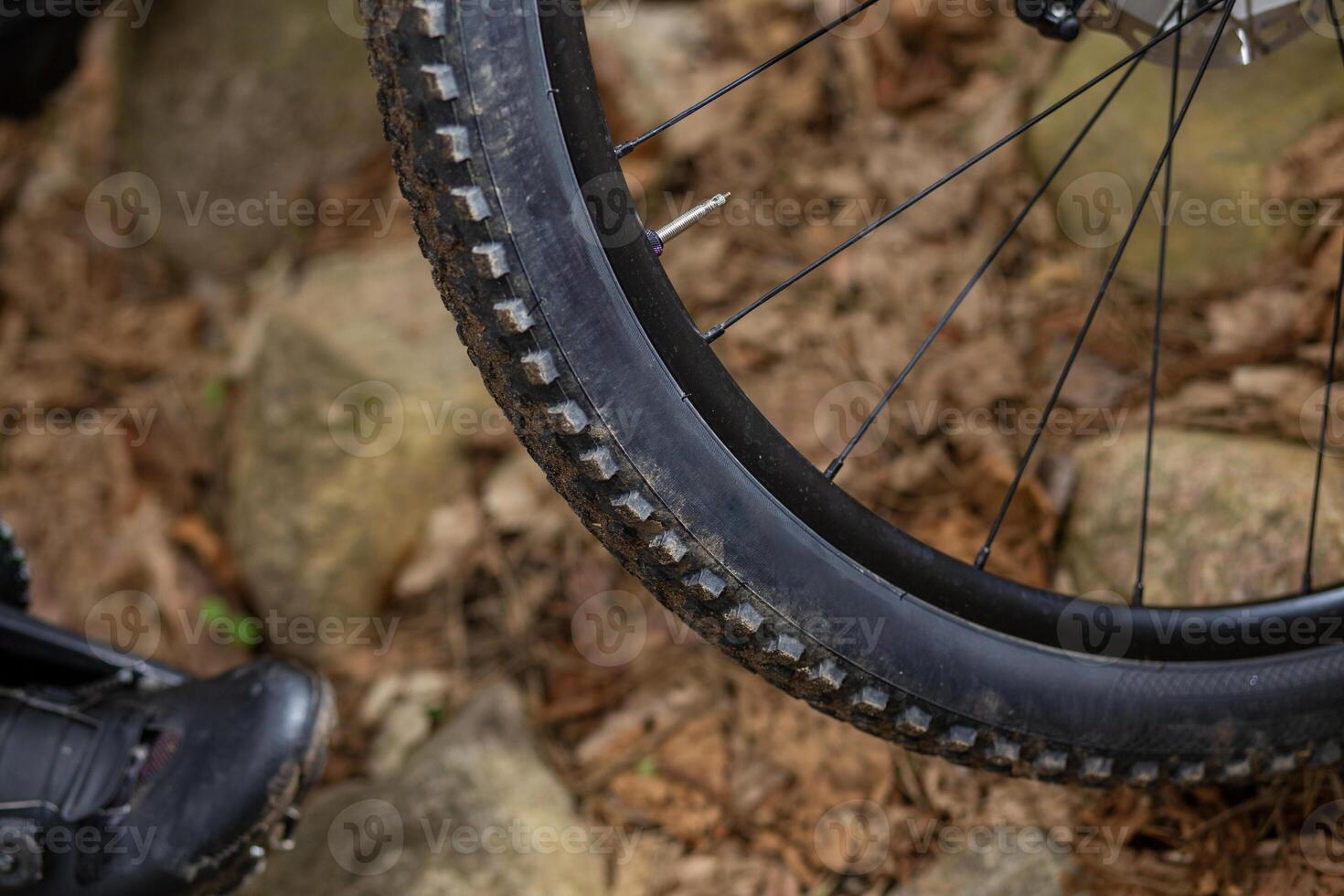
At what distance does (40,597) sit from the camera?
7.37 ft

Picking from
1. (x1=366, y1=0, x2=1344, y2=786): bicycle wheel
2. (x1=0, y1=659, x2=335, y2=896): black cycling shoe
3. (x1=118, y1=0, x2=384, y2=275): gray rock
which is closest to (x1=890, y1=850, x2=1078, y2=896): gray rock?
(x1=366, y1=0, x2=1344, y2=786): bicycle wheel

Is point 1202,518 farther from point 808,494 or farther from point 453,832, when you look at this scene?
point 453,832

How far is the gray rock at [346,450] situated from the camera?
2.12m

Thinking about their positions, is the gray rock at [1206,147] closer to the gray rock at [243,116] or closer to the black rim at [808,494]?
the black rim at [808,494]

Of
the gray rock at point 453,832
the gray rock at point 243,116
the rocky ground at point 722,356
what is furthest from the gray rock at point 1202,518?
the gray rock at point 243,116

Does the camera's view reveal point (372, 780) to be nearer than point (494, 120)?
No

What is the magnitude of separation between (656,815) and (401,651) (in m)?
0.63

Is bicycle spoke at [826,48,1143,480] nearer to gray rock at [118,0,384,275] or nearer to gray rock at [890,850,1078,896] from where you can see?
gray rock at [890,850,1078,896]

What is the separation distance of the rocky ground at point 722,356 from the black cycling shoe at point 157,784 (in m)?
0.26

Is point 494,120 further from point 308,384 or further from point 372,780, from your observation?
point 308,384

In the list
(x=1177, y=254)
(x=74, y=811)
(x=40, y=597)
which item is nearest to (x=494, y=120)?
(x=74, y=811)

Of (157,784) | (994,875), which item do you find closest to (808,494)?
(994,875)

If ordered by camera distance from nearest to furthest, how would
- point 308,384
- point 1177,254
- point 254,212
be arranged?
point 1177,254 → point 308,384 → point 254,212

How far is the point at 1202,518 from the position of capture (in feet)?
5.39
